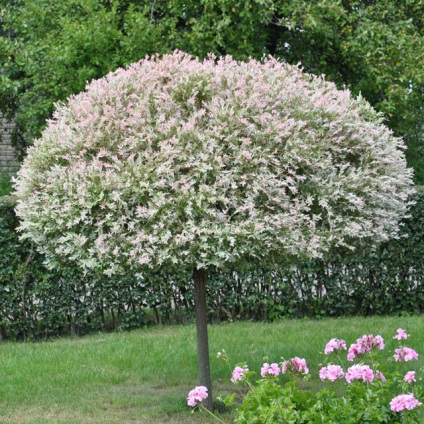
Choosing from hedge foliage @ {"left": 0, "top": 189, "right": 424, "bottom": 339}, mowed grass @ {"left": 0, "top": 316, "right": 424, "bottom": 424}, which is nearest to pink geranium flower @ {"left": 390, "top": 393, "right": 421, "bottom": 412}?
mowed grass @ {"left": 0, "top": 316, "right": 424, "bottom": 424}

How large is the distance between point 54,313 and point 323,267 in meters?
3.60

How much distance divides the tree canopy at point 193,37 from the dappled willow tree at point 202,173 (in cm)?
644

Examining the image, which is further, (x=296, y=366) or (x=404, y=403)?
(x=296, y=366)

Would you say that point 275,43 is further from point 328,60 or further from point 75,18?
point 75,18

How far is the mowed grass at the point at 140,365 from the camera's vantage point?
633cm

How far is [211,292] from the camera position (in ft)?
33.5

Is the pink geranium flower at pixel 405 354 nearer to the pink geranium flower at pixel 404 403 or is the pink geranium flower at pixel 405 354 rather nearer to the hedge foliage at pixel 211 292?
the pink geranium flower at pixel 404 403

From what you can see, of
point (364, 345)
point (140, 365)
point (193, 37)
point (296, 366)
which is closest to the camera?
point (296, 366)

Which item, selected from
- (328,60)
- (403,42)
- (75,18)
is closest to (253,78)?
(403,42)

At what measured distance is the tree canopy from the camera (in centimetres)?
1228

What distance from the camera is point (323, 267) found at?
10.4m

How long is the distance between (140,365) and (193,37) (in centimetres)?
628

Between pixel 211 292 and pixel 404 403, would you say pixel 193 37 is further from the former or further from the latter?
pixel 404 403

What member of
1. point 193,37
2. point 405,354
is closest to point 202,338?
point 405,354
